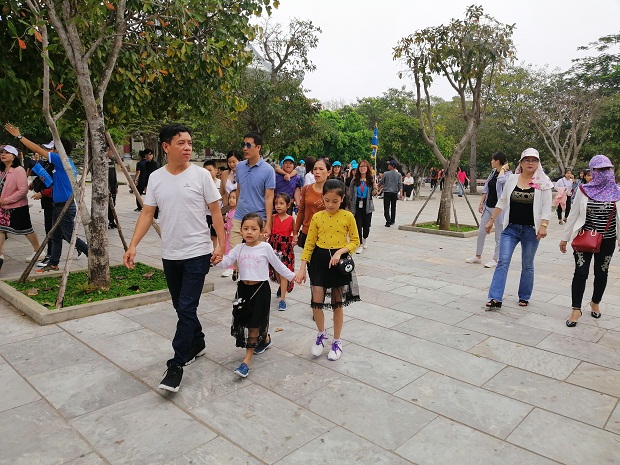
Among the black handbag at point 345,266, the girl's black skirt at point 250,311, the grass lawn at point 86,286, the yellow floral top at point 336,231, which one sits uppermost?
the yellow floral top at point 336,231

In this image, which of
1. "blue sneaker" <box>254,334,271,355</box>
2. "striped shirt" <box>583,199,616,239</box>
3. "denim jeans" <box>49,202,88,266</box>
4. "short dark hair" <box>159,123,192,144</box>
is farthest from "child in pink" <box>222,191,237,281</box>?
"striped shirt" <box>583,199,616,239</box>

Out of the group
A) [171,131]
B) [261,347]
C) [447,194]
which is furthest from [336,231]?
[447,194]

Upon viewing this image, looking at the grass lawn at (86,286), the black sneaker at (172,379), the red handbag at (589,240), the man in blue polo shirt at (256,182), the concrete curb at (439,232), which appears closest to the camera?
the black sneaker at (172,379)

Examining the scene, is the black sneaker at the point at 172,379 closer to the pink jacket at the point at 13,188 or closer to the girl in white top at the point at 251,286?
the girl in white top at the point at 251,286

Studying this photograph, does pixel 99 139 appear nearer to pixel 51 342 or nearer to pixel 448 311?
pixel 51 342

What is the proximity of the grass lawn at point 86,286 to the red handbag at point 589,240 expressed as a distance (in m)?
4.52

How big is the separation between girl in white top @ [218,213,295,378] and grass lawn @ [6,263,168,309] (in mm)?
2294

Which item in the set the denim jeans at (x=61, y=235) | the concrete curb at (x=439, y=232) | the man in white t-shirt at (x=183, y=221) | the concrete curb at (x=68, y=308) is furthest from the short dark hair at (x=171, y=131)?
the concrete curb at (x=439, y=232)

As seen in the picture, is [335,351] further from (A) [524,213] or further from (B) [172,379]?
(A) [524,213]

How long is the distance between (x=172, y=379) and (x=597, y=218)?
4.24m

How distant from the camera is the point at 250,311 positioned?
372cm

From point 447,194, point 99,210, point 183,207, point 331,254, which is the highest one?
point 183,207

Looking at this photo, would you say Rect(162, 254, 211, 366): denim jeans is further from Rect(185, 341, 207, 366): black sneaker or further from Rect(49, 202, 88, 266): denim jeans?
Rect(49, 202, 88, 266): denim jeans

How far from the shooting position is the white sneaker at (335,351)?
393 cm
